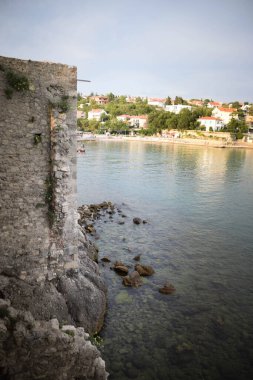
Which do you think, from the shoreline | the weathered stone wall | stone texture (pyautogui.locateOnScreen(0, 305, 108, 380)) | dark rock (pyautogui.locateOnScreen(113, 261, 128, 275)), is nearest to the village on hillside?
the shoreline

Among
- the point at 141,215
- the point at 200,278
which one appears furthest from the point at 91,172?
the point at 200,278

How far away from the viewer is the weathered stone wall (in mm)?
9398

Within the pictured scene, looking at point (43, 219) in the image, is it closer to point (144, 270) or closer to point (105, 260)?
point (144, 270)

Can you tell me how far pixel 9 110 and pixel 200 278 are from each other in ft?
42.8

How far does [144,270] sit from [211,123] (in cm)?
12037

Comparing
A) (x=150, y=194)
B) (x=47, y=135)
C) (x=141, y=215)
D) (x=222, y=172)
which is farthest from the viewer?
(x=222, y=172)

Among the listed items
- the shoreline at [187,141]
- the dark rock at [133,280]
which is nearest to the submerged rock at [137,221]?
the dark rock at [133,280]

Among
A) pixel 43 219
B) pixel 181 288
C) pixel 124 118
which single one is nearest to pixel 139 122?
pixel 124 118

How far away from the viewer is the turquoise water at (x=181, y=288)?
11.0 meters

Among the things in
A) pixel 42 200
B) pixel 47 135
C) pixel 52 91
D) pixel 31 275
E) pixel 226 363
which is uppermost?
pixel 52 91

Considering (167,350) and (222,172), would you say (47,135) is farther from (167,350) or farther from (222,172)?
(222,172)

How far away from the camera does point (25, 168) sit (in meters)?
9.83

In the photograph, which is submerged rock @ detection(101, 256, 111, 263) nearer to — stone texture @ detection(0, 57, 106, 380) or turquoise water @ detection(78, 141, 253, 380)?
turquoise water @ detection(78, 141, 253, 380)

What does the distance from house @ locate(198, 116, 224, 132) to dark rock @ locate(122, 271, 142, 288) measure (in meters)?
118
